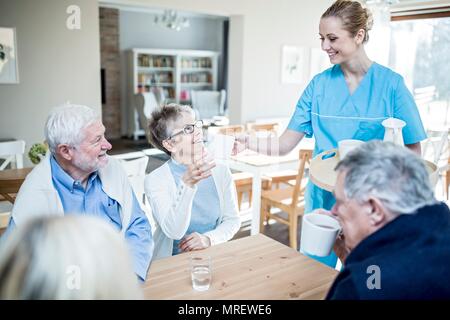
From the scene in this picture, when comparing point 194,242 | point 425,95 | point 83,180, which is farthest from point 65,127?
point 425,95

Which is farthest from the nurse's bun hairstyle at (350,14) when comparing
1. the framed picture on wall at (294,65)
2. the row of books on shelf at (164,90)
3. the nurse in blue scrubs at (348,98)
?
the row of books on shelf at (164,90)

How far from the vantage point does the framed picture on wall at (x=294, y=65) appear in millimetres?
5090

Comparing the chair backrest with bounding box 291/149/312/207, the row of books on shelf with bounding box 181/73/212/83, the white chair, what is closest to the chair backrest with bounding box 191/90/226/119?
the row of books on shelf with bounding box 181/73/212/83

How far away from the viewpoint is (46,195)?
1.33 m

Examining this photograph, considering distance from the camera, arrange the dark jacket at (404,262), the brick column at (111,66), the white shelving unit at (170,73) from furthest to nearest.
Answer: the white shelving unit at (170,73), the brick column at (111,66), the dark jacket at (404,262)

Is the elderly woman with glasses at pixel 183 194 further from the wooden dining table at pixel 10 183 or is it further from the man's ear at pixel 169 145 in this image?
the wooden dining table at pixel 10 183

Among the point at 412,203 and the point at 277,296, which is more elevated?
the point at 412,203

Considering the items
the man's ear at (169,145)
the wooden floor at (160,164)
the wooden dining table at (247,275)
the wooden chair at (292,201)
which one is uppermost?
the man's ear at (169,145)

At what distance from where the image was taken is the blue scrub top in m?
1.69

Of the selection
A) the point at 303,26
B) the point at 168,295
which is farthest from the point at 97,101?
the point at 168,295

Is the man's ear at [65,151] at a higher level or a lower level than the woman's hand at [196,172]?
higher

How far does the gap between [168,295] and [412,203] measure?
0.65 m
